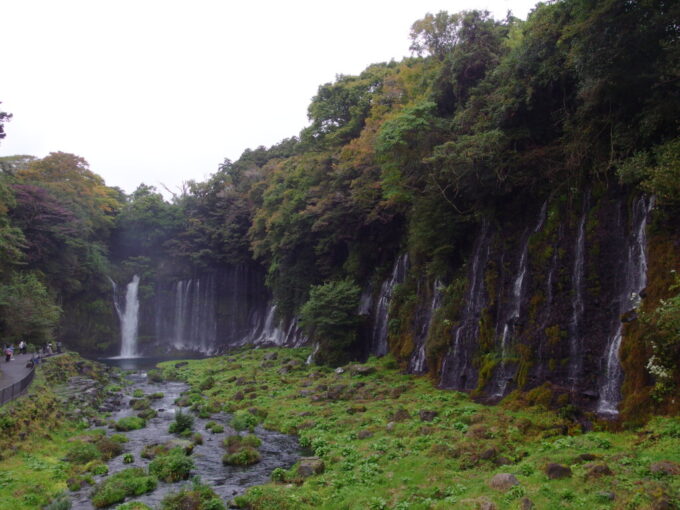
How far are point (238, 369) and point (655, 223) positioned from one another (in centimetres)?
2532

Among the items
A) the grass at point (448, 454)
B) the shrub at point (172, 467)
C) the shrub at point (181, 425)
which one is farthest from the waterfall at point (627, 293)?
the shrub at point (181, 425)

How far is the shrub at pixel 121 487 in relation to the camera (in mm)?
10992

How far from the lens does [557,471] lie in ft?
30.6

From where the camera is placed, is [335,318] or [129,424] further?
[335,318]

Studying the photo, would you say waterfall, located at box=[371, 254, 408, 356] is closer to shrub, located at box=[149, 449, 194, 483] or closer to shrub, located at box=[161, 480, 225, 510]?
shrub, located at box=[149, 449, 194, 483]

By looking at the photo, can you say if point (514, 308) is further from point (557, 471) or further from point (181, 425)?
point (181, 425)

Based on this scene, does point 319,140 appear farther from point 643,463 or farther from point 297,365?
point 643,463

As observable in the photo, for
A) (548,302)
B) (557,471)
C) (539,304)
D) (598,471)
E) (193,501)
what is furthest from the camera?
(539,304)

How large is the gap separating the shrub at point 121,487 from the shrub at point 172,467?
33 centimetres

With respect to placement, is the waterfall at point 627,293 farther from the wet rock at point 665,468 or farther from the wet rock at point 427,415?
the wet rock at point 427,415

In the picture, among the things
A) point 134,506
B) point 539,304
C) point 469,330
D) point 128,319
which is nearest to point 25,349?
point 128,319

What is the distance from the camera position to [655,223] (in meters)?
12.5

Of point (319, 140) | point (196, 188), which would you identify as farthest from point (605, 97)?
point (196, 188)

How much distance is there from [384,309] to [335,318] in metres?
2.88
